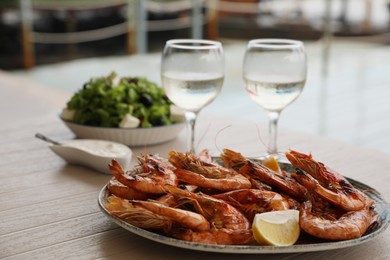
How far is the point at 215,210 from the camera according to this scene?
0.80 metres

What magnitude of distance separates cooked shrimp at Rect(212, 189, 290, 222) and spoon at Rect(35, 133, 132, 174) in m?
0.39

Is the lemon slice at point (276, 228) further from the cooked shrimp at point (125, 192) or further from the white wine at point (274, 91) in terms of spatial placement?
the white wine at point (274, 91)

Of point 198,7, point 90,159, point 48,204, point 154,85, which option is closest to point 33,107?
point 154,85

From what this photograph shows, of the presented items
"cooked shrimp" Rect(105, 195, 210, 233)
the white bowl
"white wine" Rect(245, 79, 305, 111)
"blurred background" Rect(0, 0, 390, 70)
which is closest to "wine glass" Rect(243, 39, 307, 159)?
"white wine" Rect(245, 79, 305, 111)

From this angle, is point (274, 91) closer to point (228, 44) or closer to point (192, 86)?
point (192, 86)

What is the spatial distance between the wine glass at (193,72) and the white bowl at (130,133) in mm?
166

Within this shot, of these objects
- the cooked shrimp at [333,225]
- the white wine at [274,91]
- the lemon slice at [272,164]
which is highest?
the white wine at [274,91]

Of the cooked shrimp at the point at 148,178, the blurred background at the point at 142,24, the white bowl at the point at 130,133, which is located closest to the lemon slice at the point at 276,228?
the cooked shrimp at the point at 148,178

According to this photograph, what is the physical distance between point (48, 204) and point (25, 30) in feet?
16.1

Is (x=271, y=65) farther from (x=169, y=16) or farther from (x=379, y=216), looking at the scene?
(x=169, y=16)

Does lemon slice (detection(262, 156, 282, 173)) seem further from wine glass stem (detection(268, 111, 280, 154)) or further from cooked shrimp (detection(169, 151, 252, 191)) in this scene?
wine glass stem (detection(268, 111, 280, 154))

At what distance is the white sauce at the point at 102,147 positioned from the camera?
3.99ft

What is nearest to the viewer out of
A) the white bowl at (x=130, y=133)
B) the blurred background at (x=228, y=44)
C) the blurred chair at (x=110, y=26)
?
the white bowl at (x=130, y=133)

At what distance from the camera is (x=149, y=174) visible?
909mm
